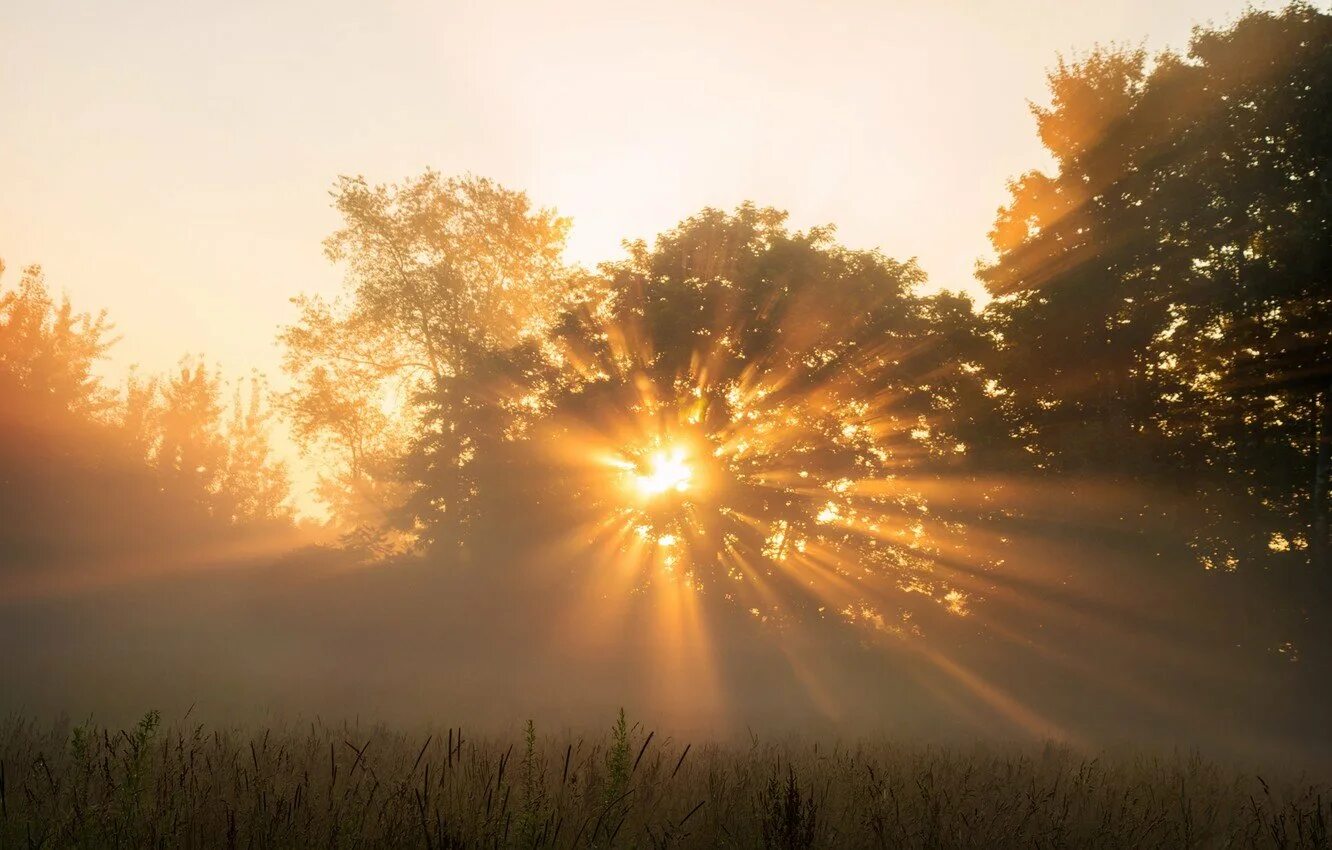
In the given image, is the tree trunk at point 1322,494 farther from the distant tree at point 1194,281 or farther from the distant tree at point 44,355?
the distant tree at point 44,355

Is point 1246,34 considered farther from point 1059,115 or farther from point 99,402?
point 99,402

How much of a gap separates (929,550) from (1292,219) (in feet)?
44.9

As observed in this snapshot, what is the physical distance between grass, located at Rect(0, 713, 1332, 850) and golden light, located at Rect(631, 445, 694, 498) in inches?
791

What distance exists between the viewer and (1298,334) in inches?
710

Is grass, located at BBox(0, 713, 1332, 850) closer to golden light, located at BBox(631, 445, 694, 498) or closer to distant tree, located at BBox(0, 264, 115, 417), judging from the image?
golden light, located at BBox(631, 445, 694, 498)

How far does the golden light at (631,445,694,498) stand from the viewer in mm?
27500

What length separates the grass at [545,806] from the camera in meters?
3.84

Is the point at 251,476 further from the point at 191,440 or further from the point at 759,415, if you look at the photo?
the point at 759,415

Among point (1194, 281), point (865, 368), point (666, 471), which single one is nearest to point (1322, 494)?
point (1194, 281)

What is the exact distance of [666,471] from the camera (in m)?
27.8

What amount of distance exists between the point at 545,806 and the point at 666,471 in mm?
23435

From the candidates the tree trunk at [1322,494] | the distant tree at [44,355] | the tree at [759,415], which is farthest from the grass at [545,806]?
the distant tree at [44,355]

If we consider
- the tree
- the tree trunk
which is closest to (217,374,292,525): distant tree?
the tree

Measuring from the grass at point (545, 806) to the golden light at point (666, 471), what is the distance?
20.1m
